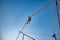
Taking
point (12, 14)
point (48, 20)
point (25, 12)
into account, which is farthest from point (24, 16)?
point (48, 20)

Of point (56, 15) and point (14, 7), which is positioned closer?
point (56, 15)

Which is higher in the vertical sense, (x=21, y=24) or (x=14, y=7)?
(x=14, y=7)

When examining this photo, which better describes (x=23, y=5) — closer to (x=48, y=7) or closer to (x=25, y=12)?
(x=25, y=12)

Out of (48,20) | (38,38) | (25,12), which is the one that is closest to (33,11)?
(25,12)

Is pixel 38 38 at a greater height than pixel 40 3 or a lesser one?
lesser

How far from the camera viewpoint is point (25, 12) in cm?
193

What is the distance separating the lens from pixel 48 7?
187 cm

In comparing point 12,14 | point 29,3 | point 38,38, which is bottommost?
point 38,38

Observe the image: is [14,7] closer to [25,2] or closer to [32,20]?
[25,2]

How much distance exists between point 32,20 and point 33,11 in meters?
0.13

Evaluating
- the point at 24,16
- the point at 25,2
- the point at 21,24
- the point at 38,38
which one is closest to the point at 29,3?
the point at 25,2

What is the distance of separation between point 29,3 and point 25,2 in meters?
0.07

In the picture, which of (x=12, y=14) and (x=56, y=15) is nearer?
(x=56, y=15)

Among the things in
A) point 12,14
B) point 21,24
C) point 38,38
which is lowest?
point 38,38
